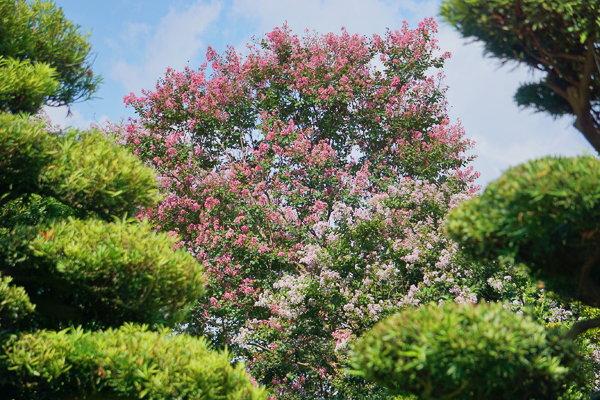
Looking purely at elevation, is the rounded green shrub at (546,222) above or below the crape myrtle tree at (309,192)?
below

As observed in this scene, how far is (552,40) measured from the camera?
19.4 feet

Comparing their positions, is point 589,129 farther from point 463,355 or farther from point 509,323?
point 463,355

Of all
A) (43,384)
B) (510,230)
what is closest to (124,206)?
(43,384)

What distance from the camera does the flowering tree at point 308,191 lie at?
524 inches

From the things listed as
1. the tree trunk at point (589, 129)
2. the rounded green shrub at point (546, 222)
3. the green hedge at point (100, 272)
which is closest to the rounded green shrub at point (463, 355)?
the rounded green shrub at point (546, 222)

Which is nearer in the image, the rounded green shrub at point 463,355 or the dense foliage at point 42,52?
the rounded green shrub at point 463,355

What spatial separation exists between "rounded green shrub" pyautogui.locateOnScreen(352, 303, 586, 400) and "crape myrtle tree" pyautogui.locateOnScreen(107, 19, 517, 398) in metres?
6.71

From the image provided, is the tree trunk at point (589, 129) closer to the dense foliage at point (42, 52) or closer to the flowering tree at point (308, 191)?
the flowering tree at point (308, 191)

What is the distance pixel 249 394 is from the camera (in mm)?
6184

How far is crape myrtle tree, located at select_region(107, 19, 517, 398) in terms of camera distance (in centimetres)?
1324

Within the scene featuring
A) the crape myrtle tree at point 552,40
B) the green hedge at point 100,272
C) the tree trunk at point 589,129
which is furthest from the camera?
the green hedge at point 100,272

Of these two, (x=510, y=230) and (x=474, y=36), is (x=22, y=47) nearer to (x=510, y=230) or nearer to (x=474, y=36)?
(x=474, y=36)

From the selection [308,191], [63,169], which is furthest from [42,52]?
[308,191]

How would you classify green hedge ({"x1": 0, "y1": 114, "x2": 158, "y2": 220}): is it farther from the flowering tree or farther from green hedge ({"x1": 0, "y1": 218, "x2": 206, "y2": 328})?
the flowering tree
